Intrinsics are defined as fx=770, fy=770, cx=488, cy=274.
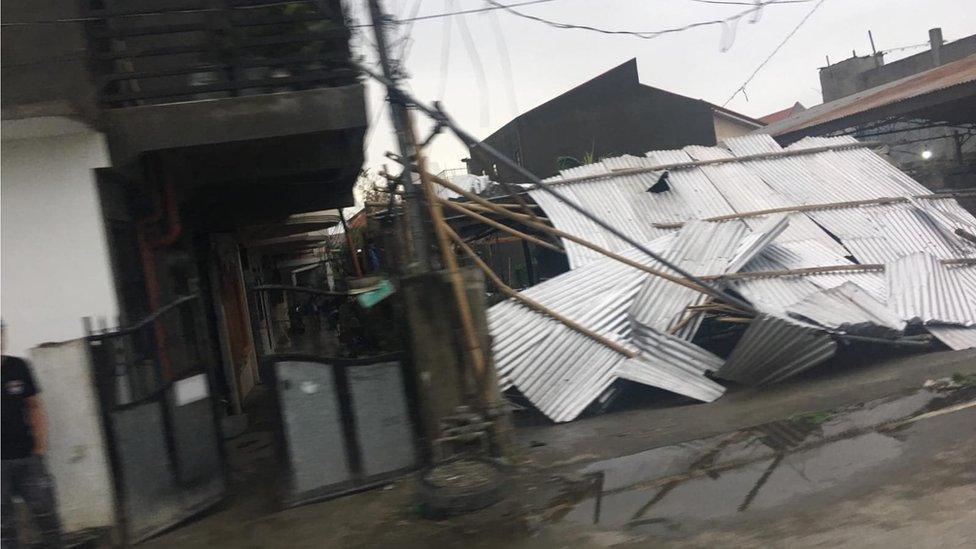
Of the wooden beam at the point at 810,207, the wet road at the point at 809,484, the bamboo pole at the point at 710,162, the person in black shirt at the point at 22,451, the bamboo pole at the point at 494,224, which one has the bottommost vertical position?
the wet road at the point at 809,484

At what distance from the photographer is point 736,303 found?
8648 mm

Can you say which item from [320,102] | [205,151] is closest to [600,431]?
[320,102]

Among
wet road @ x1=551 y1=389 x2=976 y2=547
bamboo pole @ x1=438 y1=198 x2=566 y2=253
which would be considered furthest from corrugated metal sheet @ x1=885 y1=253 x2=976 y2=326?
bamboo pole @ x1=438 y1=198 x2=566 y2=253

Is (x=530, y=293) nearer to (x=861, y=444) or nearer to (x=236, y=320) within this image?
(x=861, y=444)

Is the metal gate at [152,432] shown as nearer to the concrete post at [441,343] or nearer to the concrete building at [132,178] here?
the concrete building at [132,178]

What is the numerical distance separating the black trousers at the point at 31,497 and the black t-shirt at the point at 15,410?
0.08m

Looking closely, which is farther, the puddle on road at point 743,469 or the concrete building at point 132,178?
the concrete building at point 132,178

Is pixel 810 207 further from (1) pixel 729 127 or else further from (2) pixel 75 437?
(1) pixel 729 127

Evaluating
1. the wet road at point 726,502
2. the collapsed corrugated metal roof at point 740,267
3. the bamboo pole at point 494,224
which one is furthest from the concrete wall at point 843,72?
the wet road at point 726,502

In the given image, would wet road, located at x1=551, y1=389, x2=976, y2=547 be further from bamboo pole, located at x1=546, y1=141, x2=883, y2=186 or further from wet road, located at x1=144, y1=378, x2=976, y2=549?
bamboo pole, located at x1=546, y1=141, x2=883, y2=186

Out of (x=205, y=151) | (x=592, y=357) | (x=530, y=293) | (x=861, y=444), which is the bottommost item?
(x=861, y=444)

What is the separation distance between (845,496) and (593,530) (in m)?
1.68

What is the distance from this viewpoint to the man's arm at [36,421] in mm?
5332

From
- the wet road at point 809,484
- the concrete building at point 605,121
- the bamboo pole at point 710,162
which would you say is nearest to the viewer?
the wet road at point 809,484
